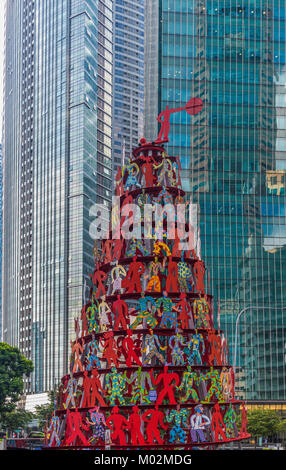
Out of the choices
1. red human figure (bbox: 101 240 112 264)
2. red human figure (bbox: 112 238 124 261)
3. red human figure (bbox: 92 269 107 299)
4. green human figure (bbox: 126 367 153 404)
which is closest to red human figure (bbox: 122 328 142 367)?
green human figure (bbox: 126 367 153 404)

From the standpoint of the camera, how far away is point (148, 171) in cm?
3394

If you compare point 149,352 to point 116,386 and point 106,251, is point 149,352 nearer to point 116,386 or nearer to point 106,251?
point 116,386

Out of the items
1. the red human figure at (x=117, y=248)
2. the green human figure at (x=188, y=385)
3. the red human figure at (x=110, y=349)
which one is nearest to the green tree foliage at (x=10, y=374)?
the red human figure at (x=117, y=248)

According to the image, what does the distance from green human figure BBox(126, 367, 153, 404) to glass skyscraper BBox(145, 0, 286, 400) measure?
73442 mm

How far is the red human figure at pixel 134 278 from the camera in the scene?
30.6 meters

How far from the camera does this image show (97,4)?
17525 cm

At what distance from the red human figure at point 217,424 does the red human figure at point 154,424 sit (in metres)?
2.17

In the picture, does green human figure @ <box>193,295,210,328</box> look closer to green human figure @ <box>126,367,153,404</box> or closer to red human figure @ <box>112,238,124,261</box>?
green human figure @ <box>126,367,153,404</box>

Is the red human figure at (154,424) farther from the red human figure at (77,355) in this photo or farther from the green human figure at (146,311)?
the red human figure at (77,355)

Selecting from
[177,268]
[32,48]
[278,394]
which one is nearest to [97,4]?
[32,48]

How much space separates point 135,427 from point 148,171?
13217mm

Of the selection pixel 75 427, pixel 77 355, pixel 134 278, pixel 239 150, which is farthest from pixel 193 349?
Answer: pixel 239 150
